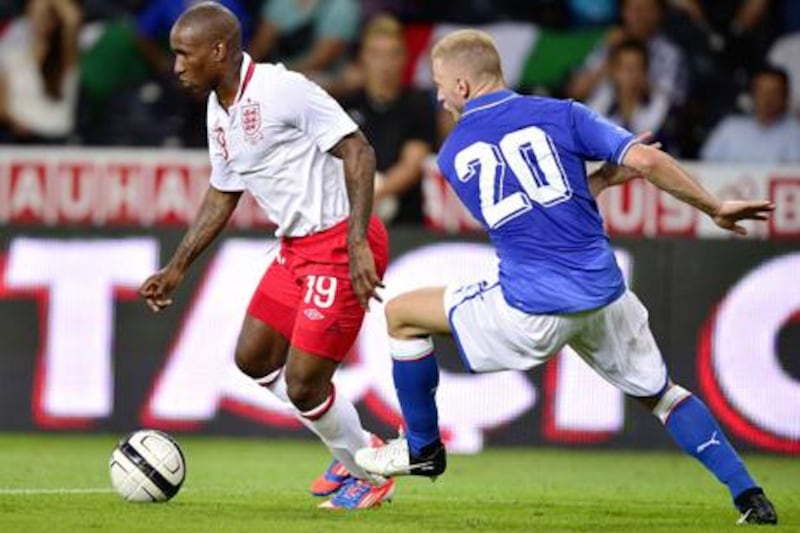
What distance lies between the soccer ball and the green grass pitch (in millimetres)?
79

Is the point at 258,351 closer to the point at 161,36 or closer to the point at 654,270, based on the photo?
the point at 654,270

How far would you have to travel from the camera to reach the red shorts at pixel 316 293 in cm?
879

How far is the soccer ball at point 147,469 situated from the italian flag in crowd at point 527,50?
7120 mm

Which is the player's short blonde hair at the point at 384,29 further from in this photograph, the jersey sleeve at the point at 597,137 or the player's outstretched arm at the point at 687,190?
the player's outstretched arm at the point at 687,190

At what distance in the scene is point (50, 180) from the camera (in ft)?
46.5

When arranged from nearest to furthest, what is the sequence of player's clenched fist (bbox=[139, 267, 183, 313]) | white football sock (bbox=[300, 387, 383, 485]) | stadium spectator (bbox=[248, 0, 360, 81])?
white football sock (bbox=[300, 387, 383, 485])
player's clenched fist (bbox=[139, 267, 183, 313])
stadium spectator (bbox=[248, 0, 360, 81])

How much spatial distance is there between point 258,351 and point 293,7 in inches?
289

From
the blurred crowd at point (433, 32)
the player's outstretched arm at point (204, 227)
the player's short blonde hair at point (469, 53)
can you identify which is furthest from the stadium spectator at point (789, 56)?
the player's short blonde hair at point (469, 53)

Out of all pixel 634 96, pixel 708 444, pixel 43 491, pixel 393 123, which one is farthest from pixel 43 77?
pixel 708 444

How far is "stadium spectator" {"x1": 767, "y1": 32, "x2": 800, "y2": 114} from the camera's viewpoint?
15695mm

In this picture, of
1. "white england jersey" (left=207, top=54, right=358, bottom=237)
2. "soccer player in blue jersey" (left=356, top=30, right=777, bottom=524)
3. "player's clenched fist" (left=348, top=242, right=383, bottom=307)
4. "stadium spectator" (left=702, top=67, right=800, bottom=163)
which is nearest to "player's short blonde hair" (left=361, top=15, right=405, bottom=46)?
"stadium spectator" (left=702, top=67, right=800, bottom=163)

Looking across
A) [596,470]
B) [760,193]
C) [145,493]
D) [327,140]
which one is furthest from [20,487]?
[760,193]

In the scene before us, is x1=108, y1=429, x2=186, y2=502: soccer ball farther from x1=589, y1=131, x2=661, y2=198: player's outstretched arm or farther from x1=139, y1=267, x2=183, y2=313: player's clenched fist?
x1=589, y1=131, x2=661, y2=198: player's outstretched arm

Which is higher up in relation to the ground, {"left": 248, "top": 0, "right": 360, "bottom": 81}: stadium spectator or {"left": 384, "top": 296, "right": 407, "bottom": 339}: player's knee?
{"left": 384, "top": 296, "right": 407, "bottom": 339}: player's knee
